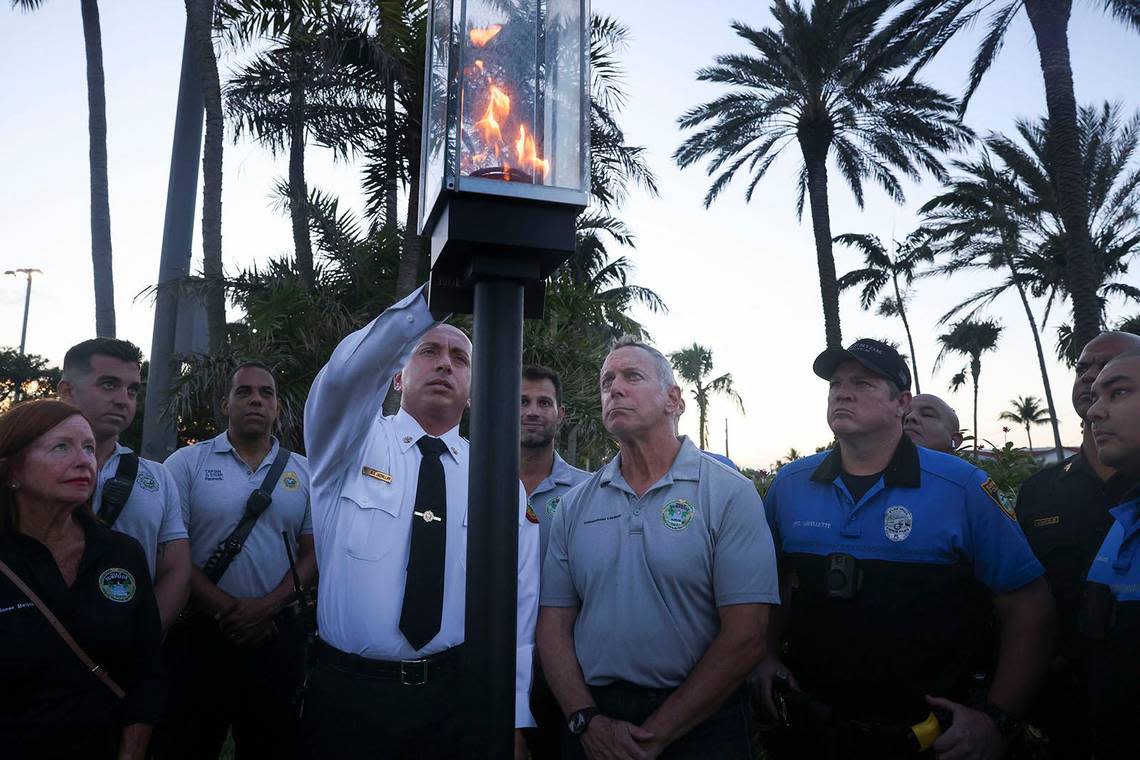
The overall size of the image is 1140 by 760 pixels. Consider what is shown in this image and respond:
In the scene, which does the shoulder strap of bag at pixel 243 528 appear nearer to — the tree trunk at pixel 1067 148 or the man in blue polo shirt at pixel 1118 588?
the man in blue polo shirt at pixel 1118 588

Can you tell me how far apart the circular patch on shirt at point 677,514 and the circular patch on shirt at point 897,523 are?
2.39 feet

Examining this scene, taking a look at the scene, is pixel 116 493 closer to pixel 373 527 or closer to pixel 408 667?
pixel 373 527

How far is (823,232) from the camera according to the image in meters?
19.0

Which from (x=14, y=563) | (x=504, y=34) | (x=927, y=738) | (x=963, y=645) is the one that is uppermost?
(x=504, y=34)

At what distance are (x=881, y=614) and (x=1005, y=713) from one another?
0.49 metres

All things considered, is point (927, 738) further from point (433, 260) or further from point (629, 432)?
point (433, 260)

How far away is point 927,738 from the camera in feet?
9.07

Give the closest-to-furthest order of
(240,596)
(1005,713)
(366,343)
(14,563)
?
(366,343), (14,563), (1005,713), (240,596)

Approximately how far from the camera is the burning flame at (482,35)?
1371 millimetres

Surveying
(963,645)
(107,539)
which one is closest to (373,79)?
(107,539)

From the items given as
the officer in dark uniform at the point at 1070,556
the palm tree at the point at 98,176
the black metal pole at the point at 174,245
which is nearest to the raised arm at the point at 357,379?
the officer in dark uniform at the point at 1070,556

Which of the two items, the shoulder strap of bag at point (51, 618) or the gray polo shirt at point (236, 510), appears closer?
the shoulder strap of bag at point (51, 618)

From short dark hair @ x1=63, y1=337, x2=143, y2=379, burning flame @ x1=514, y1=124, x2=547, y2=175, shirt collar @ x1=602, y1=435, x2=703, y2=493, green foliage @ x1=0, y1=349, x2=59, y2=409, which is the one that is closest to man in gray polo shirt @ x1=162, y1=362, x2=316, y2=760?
short dark hair @ x1=63, y1=337, x2=143, y2=379

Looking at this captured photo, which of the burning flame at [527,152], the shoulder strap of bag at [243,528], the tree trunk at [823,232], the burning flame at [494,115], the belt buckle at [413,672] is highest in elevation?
the tree trunk at [823,232]
